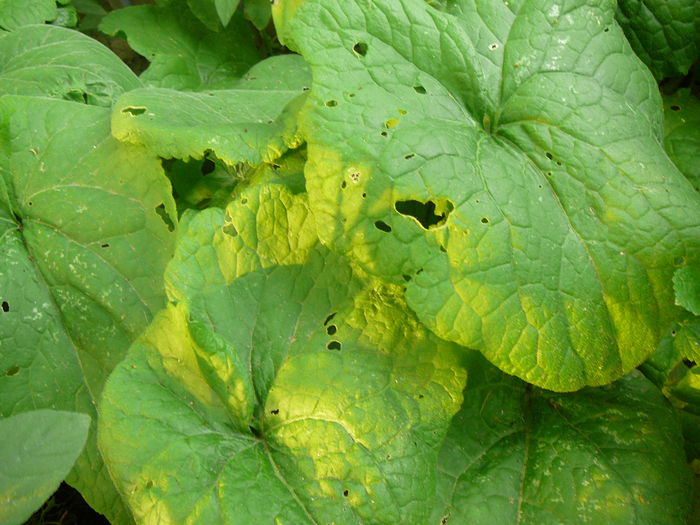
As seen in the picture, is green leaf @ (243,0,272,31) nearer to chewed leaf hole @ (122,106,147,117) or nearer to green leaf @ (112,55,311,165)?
green leaf @ (112,55,311,165)

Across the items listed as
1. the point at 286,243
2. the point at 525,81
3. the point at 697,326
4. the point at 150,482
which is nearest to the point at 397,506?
the point at 150,482

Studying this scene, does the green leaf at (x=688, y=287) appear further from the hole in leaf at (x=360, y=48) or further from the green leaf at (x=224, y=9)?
the green leaf at (x=224, y=9)

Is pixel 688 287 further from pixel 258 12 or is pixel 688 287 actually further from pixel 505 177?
pixel 258 12

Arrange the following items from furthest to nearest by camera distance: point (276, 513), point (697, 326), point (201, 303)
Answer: point (697, 326) → point (201, 303) → point (276, 513)

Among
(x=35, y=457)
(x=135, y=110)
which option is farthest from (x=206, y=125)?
(x=35, y=457)

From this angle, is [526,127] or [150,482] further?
[526,127]

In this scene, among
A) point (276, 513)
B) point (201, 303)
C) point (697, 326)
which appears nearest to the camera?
point (276, 513)

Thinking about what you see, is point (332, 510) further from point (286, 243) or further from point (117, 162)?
point (117, 162)
